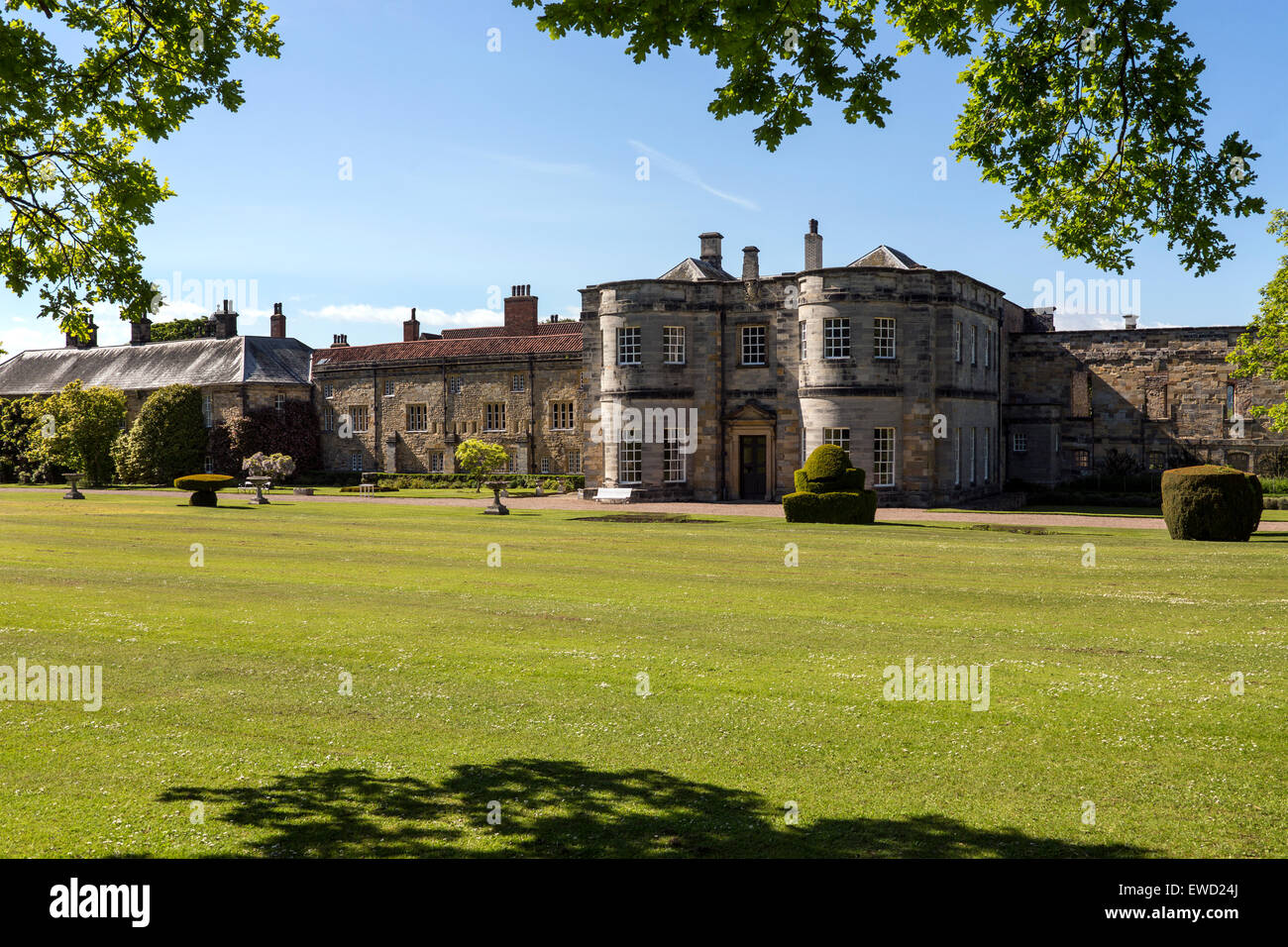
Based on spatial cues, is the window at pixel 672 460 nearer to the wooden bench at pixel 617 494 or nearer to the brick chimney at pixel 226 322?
the wooden bench at pixel 617 494

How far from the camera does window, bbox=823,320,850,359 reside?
38.8 metres

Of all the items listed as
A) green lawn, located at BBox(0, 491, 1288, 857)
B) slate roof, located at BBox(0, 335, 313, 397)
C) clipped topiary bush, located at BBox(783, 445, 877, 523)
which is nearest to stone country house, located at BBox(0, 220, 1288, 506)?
slate roof, located at BBox(0, 335, 313, 397)

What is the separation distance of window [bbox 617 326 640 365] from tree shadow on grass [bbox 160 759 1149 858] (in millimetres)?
35079

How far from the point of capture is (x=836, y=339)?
38.9 m

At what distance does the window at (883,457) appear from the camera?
38969 mm

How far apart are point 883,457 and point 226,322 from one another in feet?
152

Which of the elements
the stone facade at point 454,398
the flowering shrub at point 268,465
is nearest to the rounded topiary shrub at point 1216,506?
the stone facade at point 454,398

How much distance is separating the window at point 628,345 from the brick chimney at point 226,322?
34.8 meters

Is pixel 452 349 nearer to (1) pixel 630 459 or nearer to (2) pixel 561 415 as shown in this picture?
(2) pixel 561 415

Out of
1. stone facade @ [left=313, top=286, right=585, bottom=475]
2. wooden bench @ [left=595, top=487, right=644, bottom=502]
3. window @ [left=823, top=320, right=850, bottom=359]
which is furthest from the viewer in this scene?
stone facade @ [left=313, top=286, right=585, bottom=475]

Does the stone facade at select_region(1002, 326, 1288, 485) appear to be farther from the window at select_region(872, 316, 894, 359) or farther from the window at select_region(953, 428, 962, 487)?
the window at select_region(872, 316, 894, 359)

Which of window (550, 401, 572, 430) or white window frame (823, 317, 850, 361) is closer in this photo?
white window frame (823, 317, 850, 361)
